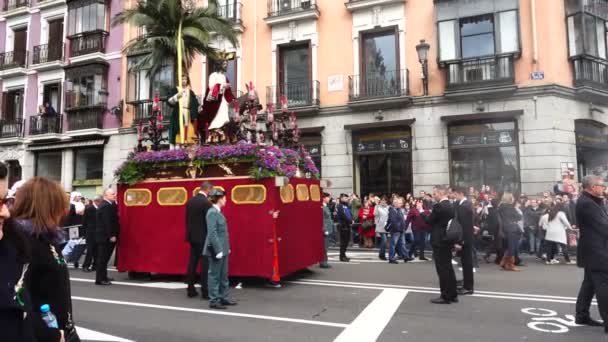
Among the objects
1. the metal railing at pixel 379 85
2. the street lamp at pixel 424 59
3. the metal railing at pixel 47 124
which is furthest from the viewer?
the metal railing at pixel 47 124

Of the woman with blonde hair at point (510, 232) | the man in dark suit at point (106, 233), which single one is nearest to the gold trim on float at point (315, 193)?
the man in dark suit at point (106, 233)

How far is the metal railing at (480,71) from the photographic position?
648 inches

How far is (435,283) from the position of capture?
8.94 m

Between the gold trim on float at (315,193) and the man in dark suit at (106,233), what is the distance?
4185mm

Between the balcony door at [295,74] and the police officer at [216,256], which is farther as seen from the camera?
the balcony door at [295,74]

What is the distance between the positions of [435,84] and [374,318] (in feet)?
42.9

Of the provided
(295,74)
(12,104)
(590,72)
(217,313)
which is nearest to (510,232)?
(217,313)

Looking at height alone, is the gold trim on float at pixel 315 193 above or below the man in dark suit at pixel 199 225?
above

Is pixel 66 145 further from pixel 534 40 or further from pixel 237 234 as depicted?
pixel 534 40

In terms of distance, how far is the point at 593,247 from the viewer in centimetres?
547

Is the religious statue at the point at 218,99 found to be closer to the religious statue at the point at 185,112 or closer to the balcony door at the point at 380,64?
the religious statue at the point at 185,112

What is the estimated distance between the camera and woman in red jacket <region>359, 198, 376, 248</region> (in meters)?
15.3

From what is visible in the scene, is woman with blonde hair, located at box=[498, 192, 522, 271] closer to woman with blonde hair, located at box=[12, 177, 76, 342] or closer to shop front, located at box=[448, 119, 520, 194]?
shop front, located at box=[448, 119, 520, 194]

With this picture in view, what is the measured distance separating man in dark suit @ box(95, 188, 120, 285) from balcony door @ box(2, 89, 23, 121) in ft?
66.8
